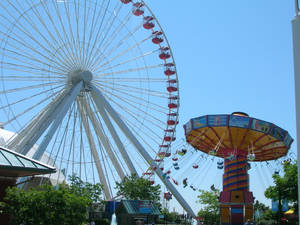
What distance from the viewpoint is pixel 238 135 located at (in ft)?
104

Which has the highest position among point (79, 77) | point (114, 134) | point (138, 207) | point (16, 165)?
point (79, 77)

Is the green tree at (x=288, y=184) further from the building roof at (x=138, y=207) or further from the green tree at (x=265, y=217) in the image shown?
the building roof at (x=138, y=207)

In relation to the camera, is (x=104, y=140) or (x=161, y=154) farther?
(x=161, y=154)

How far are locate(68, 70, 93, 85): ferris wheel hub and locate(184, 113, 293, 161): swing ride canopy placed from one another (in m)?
9.20

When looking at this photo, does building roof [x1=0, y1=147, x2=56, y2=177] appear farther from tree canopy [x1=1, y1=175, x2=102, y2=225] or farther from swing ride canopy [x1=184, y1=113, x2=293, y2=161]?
swing ride canopy [x1=184, y1=113, x2=293, y2=161]

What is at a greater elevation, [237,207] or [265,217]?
[265,217]

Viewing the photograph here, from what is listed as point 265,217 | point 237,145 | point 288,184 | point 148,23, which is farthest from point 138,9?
point 265,217

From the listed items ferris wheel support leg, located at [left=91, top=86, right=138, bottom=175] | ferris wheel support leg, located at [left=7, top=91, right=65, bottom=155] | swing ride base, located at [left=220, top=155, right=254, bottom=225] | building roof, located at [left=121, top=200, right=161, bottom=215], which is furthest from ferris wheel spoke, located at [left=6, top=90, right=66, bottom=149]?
swing ride base, located at [left=220, top=155, right=254, bottom=225]

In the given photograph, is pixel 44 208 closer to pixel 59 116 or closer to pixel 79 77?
pixel 59 116

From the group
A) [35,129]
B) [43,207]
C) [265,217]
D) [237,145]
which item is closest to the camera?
[43,207]

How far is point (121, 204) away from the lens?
110 feet

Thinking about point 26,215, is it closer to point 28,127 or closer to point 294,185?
point 28,127

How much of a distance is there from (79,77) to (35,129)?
6.05 metres

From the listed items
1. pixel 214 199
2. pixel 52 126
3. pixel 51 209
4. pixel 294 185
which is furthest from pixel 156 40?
pixel 214 199
